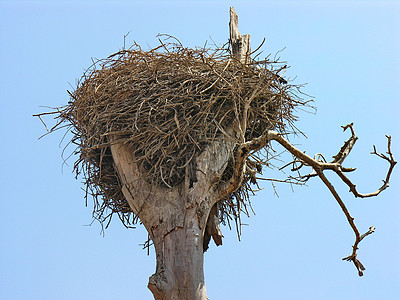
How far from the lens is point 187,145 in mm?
6211

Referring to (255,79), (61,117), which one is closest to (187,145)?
(255,79)

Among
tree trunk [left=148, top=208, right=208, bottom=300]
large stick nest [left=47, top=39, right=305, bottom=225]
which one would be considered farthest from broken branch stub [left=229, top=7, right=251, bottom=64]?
tree trunk [left=148, top=208, right=208, bottom=300]

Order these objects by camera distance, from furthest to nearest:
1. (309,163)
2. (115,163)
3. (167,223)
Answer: (115,163)
(167,223)
(309,163)

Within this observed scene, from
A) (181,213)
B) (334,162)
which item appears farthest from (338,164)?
(181,213)

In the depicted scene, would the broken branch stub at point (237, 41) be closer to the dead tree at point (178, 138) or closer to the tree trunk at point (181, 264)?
the dead tree at point (178, 138)

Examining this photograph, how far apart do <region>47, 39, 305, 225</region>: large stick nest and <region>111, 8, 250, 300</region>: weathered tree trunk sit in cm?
10

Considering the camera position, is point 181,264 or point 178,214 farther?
point 178,214

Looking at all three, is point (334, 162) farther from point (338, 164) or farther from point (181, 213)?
point (181, 213)

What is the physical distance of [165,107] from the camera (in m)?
6.11

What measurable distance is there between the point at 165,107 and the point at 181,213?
898 mm

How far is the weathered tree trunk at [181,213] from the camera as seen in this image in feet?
18.8

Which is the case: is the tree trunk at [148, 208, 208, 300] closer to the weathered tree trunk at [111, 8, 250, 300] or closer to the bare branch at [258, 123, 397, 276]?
the weathered tree trunk at [111, 8, 250, 300]

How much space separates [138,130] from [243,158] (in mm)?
967

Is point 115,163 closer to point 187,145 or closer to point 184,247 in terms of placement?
point 187,145
